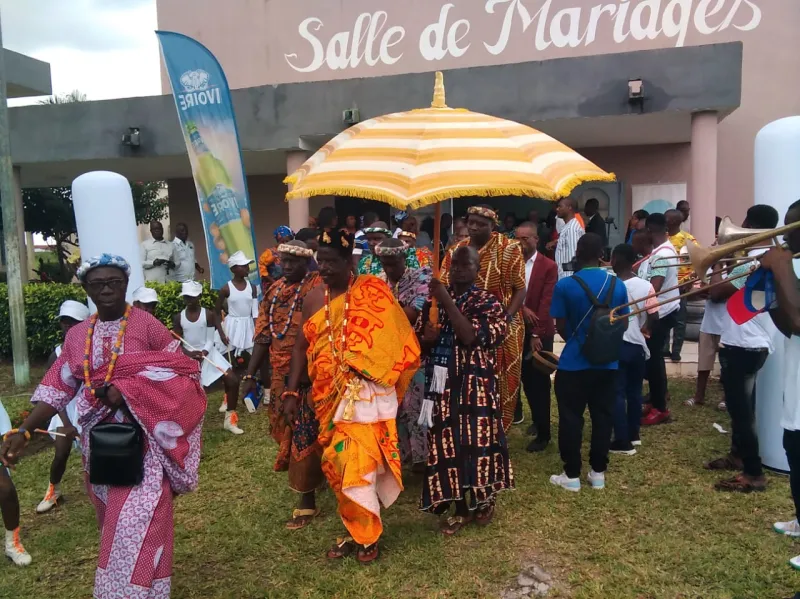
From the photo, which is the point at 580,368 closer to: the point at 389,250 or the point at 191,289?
the point at 389,250

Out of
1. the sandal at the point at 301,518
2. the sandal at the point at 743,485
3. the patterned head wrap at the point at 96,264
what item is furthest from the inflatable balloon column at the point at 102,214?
the sandal at the point at 743,485

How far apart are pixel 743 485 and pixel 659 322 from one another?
178cm

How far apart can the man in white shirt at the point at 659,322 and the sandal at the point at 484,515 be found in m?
2.51

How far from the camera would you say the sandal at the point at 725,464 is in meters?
4.80

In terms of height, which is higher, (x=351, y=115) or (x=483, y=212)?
(x=351, y=115)

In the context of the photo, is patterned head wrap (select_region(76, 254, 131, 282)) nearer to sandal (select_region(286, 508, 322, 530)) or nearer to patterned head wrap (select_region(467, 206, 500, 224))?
sandal (select_region(286, 508, 322, 530))

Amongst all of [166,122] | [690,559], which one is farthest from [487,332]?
[166,122]

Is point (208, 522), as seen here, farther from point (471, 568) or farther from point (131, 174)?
point (131, 174)

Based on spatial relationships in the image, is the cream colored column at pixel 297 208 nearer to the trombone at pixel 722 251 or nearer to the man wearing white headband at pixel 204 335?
the man wearing white headband at pixel 204 335

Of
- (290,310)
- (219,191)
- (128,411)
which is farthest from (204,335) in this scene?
(128,411)

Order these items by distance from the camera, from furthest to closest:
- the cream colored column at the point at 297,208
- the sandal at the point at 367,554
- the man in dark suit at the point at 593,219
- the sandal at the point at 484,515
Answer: the cream colored column at the point at 297,208 < the man in dark suit at the point at 593,219 < the sandal at the point at 484,515 < the sandal at the point at 367,554

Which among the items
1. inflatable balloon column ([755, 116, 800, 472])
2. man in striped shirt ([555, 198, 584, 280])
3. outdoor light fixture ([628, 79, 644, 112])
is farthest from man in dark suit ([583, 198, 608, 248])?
inflatable balloon column ([755, 116, 800, 472])

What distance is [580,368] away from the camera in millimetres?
4293

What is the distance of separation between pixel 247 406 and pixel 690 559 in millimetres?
4690
